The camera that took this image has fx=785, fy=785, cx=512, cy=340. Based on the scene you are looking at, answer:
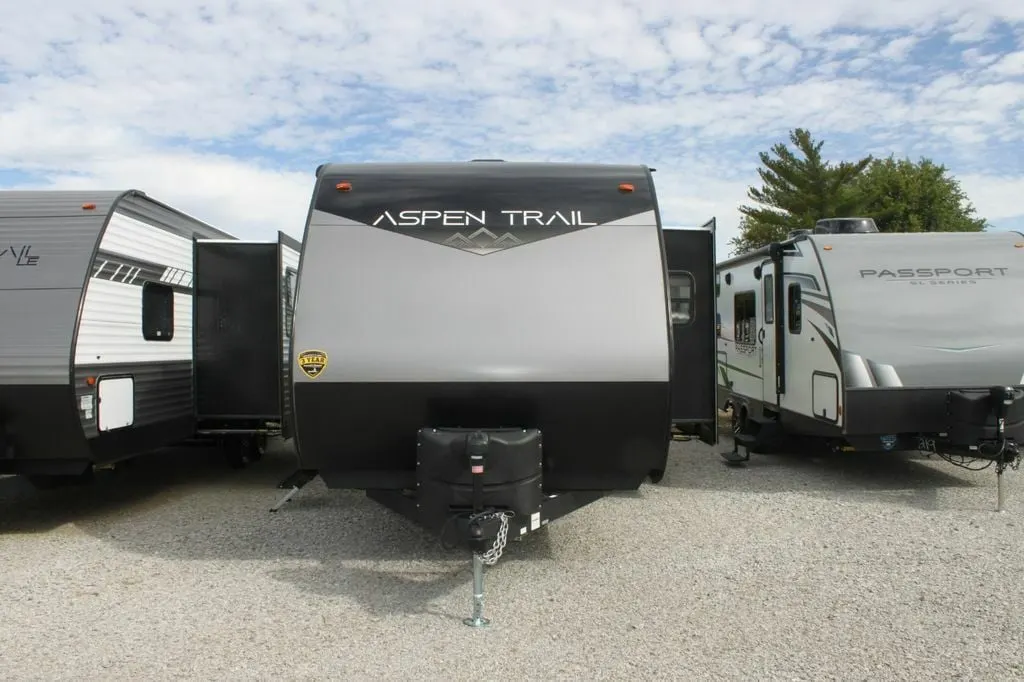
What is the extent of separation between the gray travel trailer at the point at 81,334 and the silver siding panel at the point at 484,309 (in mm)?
2362

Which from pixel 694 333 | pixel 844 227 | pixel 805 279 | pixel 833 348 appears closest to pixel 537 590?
pixel 694 333

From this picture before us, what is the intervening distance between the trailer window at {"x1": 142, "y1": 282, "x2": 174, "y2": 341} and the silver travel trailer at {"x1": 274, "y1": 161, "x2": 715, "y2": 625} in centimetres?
279

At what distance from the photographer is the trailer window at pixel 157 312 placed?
694cm

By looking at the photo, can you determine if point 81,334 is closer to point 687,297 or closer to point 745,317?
point 687,297

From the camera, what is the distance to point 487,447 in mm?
4434

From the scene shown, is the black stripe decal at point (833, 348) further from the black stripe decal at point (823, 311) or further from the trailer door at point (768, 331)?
the trailer door at point (768, 331)

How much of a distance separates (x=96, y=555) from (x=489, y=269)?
366 cm

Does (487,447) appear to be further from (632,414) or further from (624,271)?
(624,271)

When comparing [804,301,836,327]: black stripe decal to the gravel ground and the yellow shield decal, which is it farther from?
the yellow shield decal

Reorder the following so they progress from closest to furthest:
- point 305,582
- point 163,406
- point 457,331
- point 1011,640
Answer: point 1011,640 < point 457,331 < point 305,582 < point 163,406

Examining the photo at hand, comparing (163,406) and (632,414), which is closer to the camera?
(632,414)

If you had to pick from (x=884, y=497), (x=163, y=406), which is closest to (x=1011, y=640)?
(x=884, y=497)

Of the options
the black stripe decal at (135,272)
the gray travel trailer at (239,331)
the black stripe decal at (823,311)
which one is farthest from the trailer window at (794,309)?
the black stripe decal at (135,272)

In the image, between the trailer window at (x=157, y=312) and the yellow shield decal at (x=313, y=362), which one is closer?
the yellow shield decal at (x=313, y=362)
